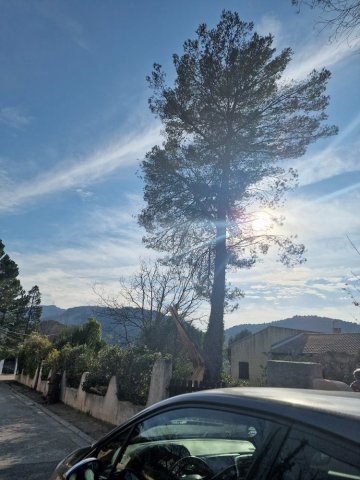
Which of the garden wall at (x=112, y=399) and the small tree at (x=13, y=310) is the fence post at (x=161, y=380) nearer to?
the garden wall at (x=112, y=399)

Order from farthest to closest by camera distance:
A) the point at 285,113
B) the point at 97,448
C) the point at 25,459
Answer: the point at 285,113 < the point at 25,459 < the point at 97,448

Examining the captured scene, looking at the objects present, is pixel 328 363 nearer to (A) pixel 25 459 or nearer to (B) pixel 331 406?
(A) pixel 25 459

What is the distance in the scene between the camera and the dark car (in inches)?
48.7

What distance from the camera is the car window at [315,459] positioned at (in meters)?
1.16

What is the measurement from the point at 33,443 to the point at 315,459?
8.32 metres

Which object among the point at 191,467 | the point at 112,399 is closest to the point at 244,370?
the point at 112,399

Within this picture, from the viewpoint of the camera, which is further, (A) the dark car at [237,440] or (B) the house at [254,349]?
(B) the house at [254,349]

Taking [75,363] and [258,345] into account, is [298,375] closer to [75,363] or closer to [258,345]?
[75,363]

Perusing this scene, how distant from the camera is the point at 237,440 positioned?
1.73 m

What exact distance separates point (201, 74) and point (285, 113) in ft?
11.1

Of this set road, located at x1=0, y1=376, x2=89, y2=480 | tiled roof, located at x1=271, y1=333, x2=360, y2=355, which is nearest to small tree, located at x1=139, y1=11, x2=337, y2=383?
road, located at x1=0, y1=376, x2=89, y2=480

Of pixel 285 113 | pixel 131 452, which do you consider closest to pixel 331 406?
pixel 131 452

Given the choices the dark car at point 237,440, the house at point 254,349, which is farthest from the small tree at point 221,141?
the house at point 254,349

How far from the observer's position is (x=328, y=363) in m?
Answer: 19.3
